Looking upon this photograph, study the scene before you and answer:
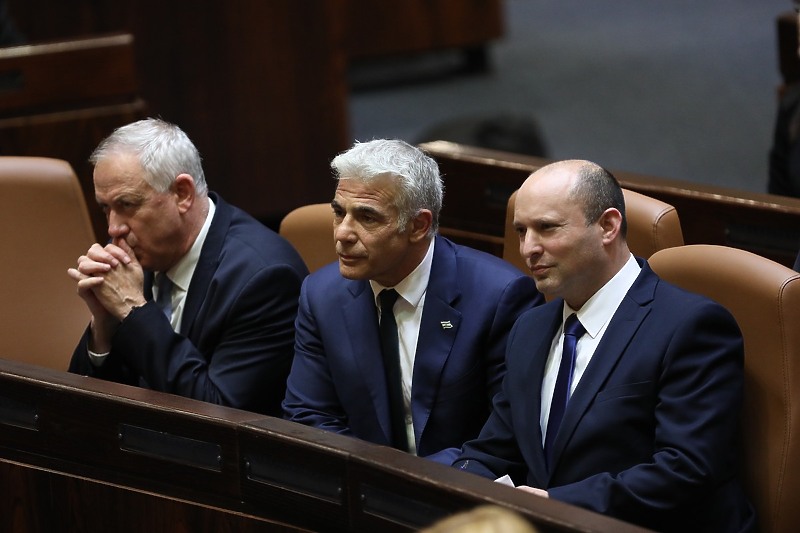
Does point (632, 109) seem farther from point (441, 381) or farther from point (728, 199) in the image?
point (441, 381)

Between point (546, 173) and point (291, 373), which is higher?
point (546, 173)

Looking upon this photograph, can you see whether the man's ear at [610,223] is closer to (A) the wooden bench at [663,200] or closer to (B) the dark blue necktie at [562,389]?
(B) the dark blue necktie at [562,389]

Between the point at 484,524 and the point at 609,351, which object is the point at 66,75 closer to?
the point at 609,351

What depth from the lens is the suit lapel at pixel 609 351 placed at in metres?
1.59

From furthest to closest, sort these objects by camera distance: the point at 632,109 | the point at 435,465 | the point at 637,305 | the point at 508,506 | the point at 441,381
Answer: the point at 632,109 < the point at 441,381 < the point at 637,305 < the point at 435,465 < the point at 508,506

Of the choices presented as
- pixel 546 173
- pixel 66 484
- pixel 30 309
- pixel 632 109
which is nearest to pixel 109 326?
pixel 30 309

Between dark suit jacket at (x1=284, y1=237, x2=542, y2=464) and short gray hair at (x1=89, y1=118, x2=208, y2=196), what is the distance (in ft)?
1.16

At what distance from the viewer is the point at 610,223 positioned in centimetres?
165

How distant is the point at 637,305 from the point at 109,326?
895 millimetres

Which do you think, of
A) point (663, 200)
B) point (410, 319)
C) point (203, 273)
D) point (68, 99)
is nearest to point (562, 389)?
point (410, 319)

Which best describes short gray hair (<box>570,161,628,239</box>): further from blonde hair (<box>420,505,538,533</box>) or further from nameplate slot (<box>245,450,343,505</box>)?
blonde hair (<box>420,505,538,533</box>)

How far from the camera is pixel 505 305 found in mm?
1848

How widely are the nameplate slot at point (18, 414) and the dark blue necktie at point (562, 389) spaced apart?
2.17 ft

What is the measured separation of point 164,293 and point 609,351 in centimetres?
86
